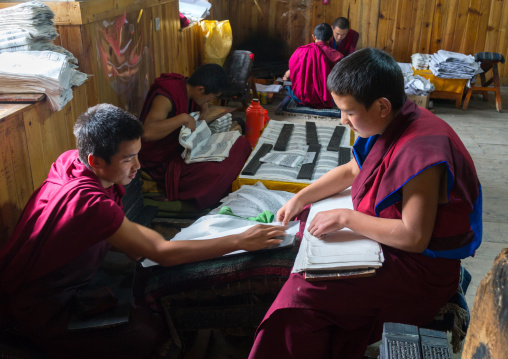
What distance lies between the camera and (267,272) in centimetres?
190

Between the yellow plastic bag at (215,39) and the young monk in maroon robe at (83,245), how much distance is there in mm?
3809

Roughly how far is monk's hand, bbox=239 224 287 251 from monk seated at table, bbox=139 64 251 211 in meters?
1.33

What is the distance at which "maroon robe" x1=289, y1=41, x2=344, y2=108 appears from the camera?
5.67 meters

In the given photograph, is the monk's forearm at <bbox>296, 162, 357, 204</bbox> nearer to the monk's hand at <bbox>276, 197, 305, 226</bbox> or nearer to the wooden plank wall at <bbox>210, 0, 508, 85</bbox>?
the monk's hand at <bbox>276, 197, 305, 226</bbox>

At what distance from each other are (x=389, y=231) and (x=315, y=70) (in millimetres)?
4324

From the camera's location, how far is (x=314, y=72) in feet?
18.6

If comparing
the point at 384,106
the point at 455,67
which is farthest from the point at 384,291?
the point at 455,67

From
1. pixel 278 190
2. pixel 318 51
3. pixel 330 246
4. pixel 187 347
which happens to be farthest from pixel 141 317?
pixel 318 51

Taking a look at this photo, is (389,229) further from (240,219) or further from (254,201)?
(254,201)

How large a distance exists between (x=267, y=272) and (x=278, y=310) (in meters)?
0.27

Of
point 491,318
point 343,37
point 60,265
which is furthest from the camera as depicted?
point 343,37

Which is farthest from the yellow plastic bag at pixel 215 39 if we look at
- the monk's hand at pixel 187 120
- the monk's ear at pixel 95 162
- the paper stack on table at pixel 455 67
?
the monk's ear at pixel 95 162

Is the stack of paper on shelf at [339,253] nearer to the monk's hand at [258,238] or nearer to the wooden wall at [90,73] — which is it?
the monk's hand at [258,238]

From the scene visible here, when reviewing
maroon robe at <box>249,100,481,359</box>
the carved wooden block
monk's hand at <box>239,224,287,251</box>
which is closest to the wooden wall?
monk's hand at <box>239,224,287,251</box>
